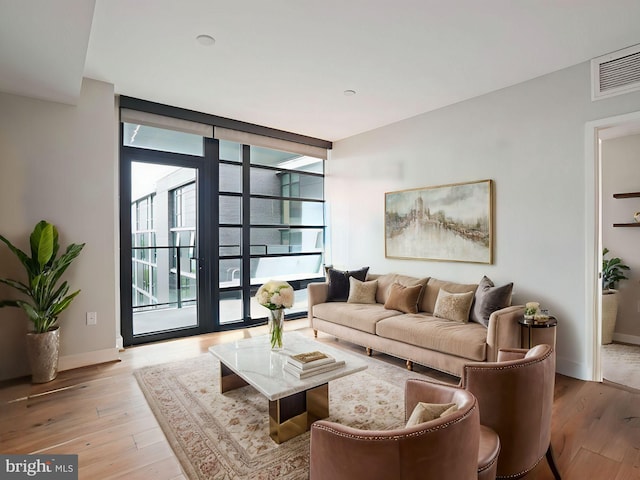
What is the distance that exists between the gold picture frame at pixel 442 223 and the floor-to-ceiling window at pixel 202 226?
5.53 ft

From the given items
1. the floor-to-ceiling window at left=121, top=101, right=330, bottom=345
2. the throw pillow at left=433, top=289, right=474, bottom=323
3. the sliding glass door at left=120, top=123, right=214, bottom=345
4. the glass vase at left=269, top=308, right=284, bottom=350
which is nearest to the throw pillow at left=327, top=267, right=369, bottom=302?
the floor-to-ceiling window at left=121, top=101, right=330, bottom=345

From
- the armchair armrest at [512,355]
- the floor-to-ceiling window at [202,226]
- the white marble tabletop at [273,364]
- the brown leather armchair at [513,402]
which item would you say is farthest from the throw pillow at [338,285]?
the brown leather armchair at [513,402]

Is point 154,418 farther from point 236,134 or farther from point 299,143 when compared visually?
point 299,143

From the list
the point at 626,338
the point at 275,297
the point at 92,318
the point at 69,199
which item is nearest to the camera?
the point at 275,297

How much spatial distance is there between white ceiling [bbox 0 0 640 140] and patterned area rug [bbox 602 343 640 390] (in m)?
2.89

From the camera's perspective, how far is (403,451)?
108 cm

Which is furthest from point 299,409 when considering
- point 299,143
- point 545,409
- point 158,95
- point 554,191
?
point 299,143

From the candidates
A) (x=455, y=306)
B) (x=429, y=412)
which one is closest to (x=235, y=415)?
(x=429, y=412)

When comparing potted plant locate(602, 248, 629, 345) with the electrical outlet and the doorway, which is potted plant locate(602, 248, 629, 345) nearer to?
the doorway

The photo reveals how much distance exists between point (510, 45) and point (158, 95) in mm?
3523

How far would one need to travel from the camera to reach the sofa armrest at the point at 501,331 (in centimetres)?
289

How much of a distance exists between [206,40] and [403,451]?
3.05m

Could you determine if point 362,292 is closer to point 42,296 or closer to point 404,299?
point 404,299

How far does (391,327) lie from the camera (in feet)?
11.9
